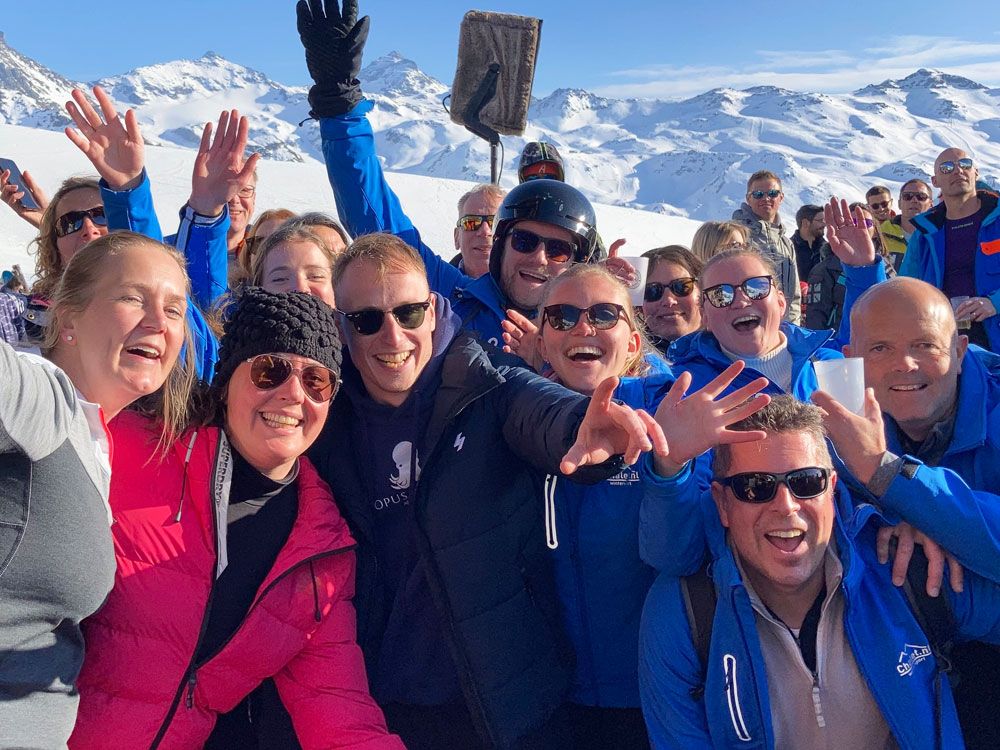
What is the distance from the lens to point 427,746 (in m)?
2.24

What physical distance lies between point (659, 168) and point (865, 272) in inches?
8037

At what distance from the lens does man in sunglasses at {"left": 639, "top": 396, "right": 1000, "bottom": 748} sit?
6.69 feet

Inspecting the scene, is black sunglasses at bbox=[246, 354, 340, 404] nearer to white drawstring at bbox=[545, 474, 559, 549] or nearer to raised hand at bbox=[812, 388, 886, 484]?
white drawstring at bbox=[545, 474, 559, 549]

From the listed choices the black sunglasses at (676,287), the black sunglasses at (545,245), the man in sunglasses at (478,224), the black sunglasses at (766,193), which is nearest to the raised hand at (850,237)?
the black sunglasses at (676,287)

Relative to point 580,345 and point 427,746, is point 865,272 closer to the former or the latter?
point 580,345

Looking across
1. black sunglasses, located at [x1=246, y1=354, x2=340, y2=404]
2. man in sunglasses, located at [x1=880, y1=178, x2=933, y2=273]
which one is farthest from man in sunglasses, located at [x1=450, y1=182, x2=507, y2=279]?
man in sunglasses, located at [x1=880, y1=178, x2=933, y2=273]

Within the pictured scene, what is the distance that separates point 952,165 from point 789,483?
527cm

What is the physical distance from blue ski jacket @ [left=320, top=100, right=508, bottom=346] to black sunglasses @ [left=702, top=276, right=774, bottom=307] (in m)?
1.01

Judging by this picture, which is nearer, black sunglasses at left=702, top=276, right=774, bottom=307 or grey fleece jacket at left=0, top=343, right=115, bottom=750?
grey fleece jacket at left=0, top=343, right=115, bottom=750

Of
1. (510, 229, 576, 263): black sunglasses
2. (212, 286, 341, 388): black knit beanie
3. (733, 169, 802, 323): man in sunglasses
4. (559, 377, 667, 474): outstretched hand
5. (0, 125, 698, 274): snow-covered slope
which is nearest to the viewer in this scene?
(559, 377, 667, 474): outstretched hand

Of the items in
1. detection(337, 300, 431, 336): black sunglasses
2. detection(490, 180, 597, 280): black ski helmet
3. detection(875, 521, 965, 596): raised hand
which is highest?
detection(490, 180, 597, 280): black ski helmet

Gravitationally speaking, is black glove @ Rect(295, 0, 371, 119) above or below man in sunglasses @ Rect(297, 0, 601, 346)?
above

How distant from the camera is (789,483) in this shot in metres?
2.13

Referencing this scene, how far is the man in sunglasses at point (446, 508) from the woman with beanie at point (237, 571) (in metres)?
0.13
